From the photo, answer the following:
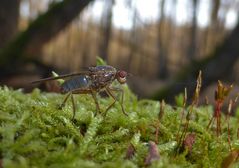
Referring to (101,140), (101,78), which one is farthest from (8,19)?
(101,140)

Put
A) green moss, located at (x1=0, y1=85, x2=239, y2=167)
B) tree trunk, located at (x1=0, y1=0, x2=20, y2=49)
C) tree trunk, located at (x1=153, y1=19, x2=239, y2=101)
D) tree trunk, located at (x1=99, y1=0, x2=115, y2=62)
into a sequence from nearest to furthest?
green moss, located at (x1=0, y1=85, x2=239, y2=167), tree trunk, located at (x1=153, y1=19, x2=239, y2=101), tree trunk, located at (x1=0, y1=0, x2=20, y2=49), tree trunk, located at (x1=99, y1=0, x2=115, y2=62)

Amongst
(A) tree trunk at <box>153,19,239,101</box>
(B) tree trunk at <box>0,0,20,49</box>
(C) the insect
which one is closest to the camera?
(C) the insect

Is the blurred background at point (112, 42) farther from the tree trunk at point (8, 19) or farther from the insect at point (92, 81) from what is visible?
the insect at point (92, 81)

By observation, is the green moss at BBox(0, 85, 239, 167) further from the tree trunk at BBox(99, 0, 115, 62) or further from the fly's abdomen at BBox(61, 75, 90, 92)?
the tree trunk at BBox(99, 0, 115, 62)

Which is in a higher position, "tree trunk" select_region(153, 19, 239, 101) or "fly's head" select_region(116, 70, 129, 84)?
"fly's head" select_region(116, 70, 129, 84)

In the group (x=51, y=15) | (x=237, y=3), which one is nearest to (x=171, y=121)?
(x=51, y=15)

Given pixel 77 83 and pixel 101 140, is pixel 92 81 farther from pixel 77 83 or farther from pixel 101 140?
pixel 101 140

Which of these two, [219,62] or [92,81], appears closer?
[92,81]

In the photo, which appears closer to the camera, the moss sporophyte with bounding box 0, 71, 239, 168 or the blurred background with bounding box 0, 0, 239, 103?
the moss sporophyte with bounding box 0, 71, 239, 168

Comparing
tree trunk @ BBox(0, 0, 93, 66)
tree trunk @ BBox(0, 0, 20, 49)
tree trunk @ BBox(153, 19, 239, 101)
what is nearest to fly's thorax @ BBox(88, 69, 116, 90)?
tree trunk @ BBox(153, 19, 239, 101)
